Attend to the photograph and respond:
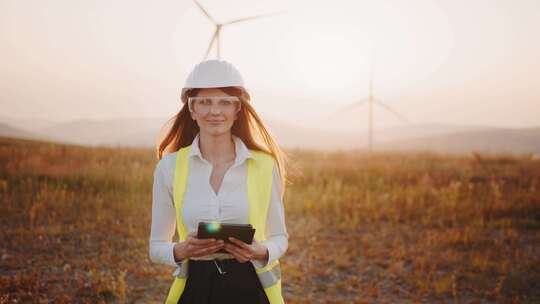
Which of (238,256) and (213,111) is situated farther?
(213,111)

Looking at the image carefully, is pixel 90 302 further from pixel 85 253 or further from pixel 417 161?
pixel 417 161

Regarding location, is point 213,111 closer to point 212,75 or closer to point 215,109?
point 215,109

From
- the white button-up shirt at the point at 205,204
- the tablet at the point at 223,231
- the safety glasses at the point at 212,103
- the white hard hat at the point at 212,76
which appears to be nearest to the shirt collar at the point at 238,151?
the white button-up shirt at the point at 205,204

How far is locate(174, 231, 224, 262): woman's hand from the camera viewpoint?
1.82 meters

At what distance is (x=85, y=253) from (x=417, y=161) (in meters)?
11.8

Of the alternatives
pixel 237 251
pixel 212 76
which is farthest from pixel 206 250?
pixel 212 76

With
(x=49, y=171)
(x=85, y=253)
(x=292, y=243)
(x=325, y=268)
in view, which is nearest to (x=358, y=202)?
(x=292, y=243)

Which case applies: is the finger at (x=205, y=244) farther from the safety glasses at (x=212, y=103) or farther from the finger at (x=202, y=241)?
the safety glasses at (x=212, y=103)

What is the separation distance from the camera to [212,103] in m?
2.06

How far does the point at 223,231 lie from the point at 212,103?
0.64m

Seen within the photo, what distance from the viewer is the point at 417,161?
1476 cm

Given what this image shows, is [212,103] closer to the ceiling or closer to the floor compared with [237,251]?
closer to the ceiling

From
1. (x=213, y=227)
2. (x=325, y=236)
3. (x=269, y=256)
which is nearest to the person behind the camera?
(x=213, y=227)

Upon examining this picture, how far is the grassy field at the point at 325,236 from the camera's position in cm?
498
